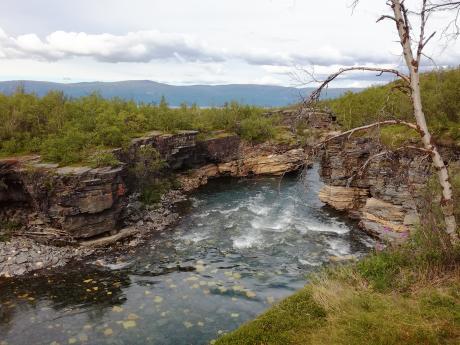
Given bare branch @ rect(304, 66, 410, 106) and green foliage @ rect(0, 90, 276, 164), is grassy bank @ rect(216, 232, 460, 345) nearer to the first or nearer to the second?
bare branch @ rect(304, 66, 410, 106)

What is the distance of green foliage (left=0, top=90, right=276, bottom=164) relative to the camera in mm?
29547

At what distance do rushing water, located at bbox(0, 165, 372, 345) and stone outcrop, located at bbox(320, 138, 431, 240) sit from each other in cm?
172

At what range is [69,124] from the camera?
3306cm

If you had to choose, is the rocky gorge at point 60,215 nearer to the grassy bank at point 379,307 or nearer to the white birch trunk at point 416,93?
the grassy bank at point 379,307

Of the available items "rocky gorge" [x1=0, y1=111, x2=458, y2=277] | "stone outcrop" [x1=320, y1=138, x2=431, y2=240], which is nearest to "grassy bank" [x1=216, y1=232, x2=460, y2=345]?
"rocky gorge" [x1=0, y1=111, x2=458, y2=277]

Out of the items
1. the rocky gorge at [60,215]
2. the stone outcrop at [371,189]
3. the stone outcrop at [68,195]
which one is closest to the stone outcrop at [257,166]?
the stone outcrop at [371,189]

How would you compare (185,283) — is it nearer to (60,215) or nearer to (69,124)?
(60,215)

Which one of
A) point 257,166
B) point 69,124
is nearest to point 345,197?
point 257,166

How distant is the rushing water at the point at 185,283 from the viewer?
15.8 metres

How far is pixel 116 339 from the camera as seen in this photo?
596 inches

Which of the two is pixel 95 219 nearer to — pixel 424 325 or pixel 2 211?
pixel 2 211

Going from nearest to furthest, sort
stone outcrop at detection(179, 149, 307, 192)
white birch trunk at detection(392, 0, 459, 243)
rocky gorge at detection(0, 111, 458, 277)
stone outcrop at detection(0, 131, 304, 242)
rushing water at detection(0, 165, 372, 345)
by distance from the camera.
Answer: white birch trunk at detection(392, 0, 459, 243) → rushing water at detection(0, 165, 372, 345) → rocky gorge at detection(0, 111, 458, 277) → stone outcrop at detection(0, 131, 304, 242) → stone outcrop at detection(179, 149, 307, 192)

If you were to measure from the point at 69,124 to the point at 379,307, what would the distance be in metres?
30.5

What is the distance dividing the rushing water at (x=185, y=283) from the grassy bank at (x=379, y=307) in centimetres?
346
